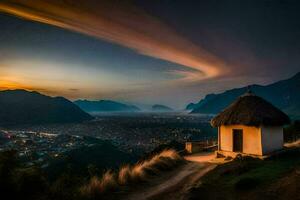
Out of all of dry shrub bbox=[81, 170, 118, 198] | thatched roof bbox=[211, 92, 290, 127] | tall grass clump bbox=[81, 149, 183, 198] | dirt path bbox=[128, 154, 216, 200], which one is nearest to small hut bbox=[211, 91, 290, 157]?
thatched roof bbox=[211, 92, 290, 127]

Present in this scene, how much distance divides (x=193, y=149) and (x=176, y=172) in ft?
27.1

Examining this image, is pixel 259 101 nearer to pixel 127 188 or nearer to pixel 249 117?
pixel 249 117

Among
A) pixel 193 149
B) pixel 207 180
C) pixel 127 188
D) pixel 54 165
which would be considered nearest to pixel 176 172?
pixel 207 180

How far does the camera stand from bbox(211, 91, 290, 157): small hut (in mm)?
17359

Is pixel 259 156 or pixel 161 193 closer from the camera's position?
pixel 161 193

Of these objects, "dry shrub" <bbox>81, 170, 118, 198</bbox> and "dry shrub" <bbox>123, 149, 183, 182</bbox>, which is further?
"dry shrub" <bbox>123, 149, 183, 182</bbox>

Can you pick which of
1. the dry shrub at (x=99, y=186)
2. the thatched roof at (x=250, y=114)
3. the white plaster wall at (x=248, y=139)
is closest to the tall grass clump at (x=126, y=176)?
the dry shrub at (x=99, y=186)

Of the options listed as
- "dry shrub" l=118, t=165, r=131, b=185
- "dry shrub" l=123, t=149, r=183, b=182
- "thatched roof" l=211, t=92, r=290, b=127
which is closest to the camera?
"dry shrub" l=118, t=165, r=131, b=185

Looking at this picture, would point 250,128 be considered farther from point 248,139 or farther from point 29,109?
point 29,109

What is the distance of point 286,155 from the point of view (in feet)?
54.2

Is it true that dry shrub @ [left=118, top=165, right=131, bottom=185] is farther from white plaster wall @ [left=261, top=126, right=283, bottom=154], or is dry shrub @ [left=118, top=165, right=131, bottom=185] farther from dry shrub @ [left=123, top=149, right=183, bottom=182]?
white plaster wall @ [left=261, top=126, right=283, bottom=154]

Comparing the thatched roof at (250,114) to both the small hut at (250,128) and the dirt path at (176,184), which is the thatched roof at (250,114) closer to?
the small hut at (250,128)

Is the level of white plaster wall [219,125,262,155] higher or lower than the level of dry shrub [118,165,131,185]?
higher

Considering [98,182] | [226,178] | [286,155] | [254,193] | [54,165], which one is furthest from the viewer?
[54,165]
